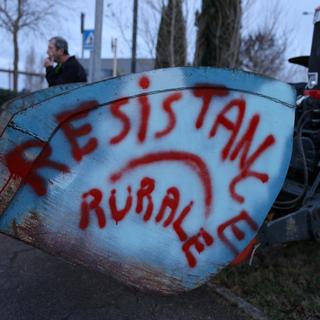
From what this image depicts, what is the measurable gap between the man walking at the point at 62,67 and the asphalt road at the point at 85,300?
2545 millimetres

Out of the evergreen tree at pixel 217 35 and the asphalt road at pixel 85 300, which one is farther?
the evergreen tree at pixel 217 35

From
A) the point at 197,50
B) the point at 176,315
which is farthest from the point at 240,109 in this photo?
the point at 197,50

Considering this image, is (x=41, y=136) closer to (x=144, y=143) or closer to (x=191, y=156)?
(x=144, y=143)

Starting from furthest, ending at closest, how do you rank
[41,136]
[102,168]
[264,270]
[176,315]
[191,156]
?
[264,270], [176,315], [191,156], [102,168], [41,136]

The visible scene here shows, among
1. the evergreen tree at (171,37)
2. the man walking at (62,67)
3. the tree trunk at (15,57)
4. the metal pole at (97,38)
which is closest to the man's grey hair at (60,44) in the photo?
the man walking at (62,67)

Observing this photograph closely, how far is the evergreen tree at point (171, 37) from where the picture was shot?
1133 centimetres

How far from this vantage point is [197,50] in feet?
40.6

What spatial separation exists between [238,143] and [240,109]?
21cm

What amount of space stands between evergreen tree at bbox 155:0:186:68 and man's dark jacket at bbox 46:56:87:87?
5.80m

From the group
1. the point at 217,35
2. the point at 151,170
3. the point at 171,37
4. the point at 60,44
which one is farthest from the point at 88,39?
the point at 151,170

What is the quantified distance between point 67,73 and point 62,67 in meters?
0.13

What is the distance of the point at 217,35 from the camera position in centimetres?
1236

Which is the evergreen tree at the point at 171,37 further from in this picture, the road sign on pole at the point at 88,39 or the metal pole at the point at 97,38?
the metal pole at the point at 97,38

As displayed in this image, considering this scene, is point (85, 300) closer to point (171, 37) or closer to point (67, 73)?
point (67, 73)
